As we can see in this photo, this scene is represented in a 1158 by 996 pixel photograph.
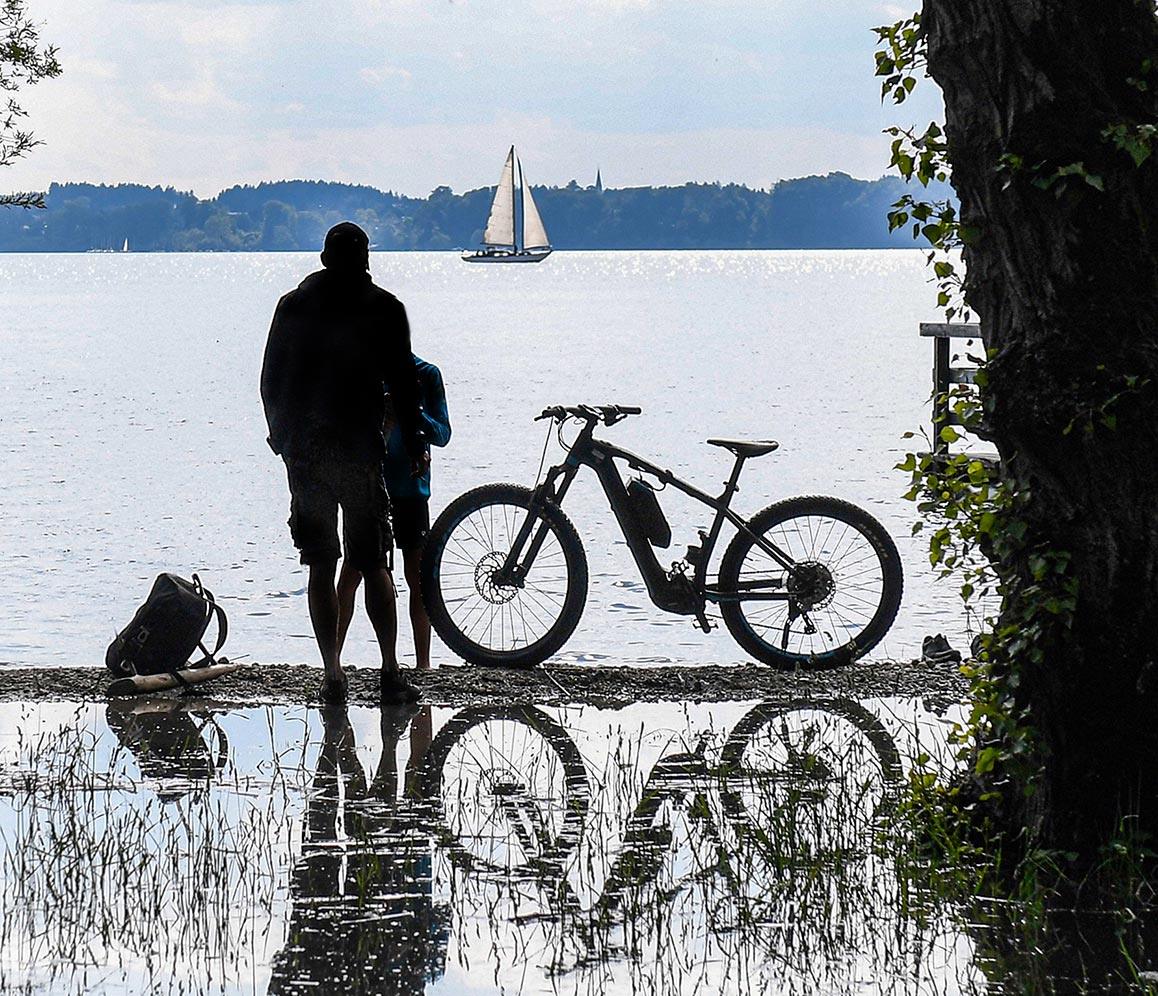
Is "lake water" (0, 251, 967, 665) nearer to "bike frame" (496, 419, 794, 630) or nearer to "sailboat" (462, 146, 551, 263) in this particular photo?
"bike frame" (496, 419, 794, 630)

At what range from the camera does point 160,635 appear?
8.96 m

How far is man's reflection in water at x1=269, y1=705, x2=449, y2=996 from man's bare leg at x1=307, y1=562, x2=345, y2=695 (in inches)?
43.0

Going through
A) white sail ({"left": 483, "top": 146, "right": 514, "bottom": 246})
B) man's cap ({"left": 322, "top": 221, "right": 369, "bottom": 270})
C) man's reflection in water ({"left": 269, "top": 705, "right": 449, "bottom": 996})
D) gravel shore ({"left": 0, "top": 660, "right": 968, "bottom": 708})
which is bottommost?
man's reflection in water ({"left": 269, "top": 705, "right": 449, "bottom": 996})

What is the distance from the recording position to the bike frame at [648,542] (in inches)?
380

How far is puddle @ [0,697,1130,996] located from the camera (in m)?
4.98

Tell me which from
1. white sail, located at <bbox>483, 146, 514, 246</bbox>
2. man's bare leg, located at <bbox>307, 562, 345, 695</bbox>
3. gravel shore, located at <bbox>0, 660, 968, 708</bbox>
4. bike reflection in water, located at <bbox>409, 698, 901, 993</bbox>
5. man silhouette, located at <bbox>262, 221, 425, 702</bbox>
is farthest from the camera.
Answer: white sail, located at <bbox>483, 146, 514, 246</bbox>

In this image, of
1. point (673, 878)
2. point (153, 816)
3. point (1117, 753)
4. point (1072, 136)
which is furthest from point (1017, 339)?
point (153, 816)

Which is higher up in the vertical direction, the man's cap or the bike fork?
the man's cap

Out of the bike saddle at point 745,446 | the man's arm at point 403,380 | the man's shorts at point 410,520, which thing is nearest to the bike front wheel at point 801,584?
the bike saddle at point 745,446

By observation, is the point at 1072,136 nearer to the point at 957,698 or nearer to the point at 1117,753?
the point at 1117,753

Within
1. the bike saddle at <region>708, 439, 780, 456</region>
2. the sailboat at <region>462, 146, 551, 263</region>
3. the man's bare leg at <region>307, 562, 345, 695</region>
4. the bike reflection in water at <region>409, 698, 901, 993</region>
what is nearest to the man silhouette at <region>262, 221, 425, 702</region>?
the man's bare leg at <region>307, 562, 345, 695</region>

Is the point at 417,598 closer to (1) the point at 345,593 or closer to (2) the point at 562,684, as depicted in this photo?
(1) the point at 345,593

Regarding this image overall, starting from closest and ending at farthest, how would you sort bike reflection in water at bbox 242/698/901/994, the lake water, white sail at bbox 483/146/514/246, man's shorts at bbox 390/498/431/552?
bike reflection in water at bbox 242/698/901/994 < man's shorts at bbox 390/498/431/552 < the lake water < white sail at bbox 483/146/514/246

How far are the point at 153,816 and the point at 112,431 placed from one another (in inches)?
1392
